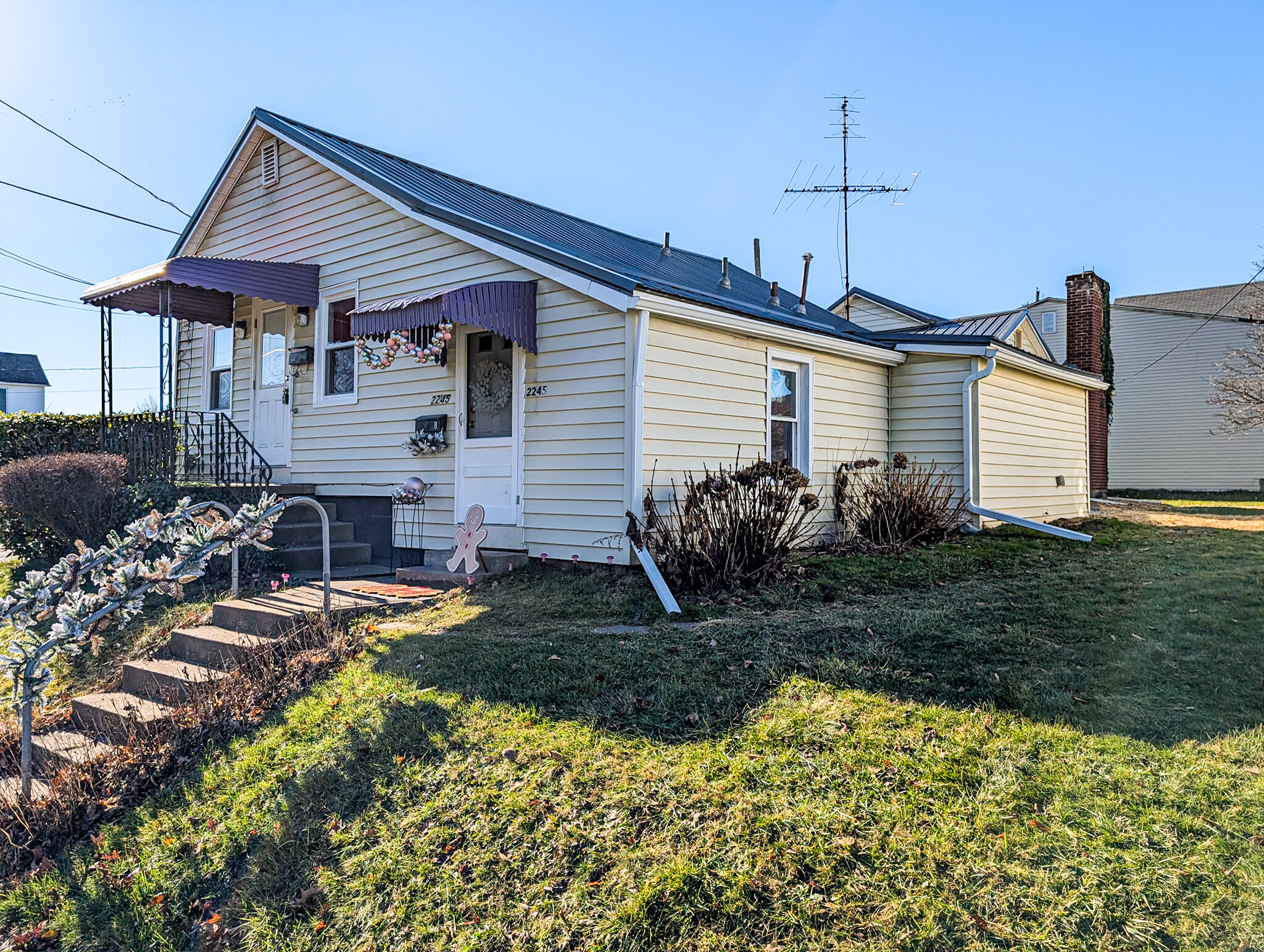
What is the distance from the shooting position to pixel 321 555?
8672 mm

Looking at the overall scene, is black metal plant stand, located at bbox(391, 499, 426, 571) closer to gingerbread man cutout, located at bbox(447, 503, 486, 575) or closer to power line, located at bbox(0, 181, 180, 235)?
gingerbread man cutout, located at bbox(447, 503, 486, 575)

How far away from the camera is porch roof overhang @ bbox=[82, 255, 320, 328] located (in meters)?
9.34

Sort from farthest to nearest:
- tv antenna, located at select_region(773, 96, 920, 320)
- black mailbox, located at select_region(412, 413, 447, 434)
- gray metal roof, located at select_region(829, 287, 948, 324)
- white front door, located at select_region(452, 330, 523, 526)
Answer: gray metal roof, located at select_region(829, 287, 948, 324) < tv antenna, located at select_region(773, 96, 920, 320) < black mailbox, located at select_region(412, 413, 447, 434) < white front door, located at select_region(452, 330, 523, 526)

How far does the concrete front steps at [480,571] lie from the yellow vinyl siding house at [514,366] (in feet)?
0.37

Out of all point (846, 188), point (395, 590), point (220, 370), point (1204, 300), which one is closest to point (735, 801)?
point (395, 590)

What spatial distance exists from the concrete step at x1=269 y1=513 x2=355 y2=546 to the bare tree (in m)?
19.9

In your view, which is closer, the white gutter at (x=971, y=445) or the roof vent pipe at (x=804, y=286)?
the white gutter at (x=971, y=445)

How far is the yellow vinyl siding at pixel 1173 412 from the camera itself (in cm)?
2348

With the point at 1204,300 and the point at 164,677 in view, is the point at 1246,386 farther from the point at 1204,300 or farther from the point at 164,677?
the point at 164,677

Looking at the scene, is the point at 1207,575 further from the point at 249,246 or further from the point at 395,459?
the point at 249,246

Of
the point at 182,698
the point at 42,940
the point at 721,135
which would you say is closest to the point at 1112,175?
the point at 721,135

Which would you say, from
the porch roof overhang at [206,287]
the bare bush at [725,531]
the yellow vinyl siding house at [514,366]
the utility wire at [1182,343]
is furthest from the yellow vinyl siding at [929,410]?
the utility wire at [1182,343]

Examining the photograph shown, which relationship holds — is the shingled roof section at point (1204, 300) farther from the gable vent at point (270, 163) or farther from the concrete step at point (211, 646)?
the concrete step at point (211, 646)

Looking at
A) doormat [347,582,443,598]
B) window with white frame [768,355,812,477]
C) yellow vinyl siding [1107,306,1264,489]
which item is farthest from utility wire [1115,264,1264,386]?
doormat [347,582,443,598]
